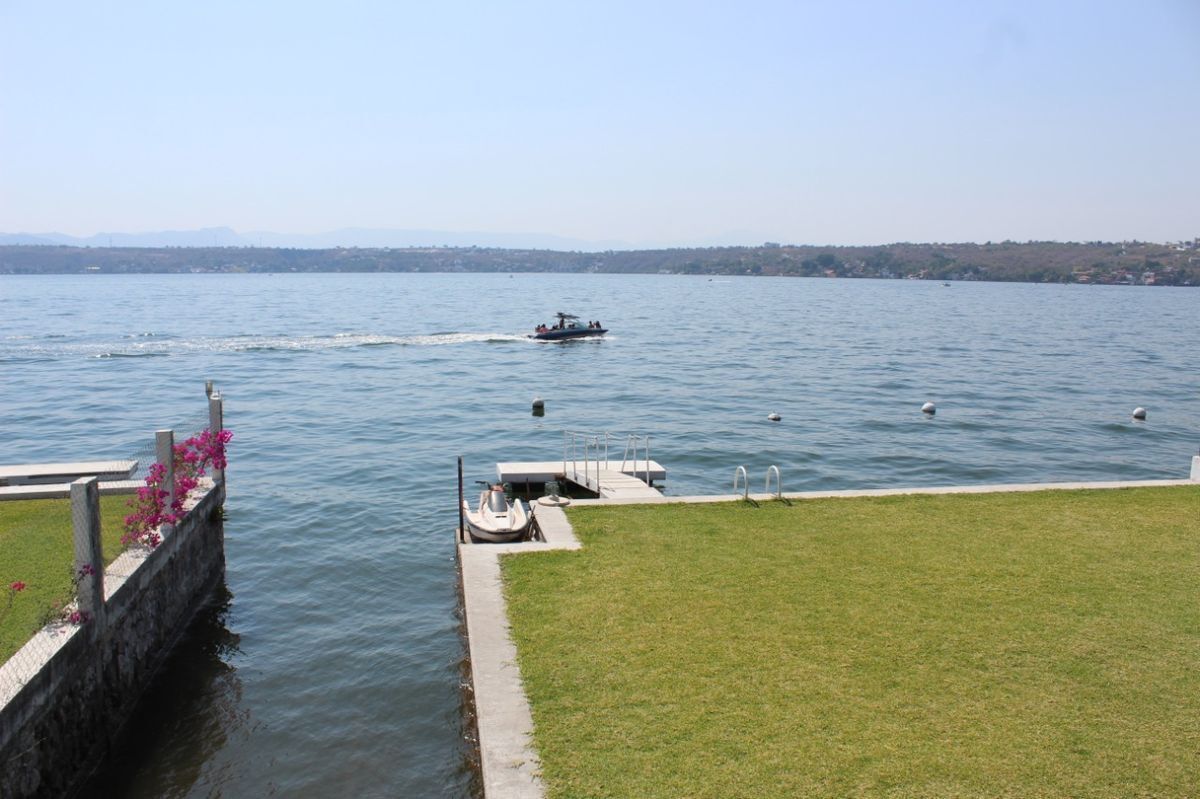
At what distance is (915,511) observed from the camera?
1560 cm

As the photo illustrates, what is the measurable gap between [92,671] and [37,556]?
2.64 meters

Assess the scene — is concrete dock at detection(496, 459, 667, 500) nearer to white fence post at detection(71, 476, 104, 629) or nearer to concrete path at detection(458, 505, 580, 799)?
concrete path at detection(458, 505, 580, 799)

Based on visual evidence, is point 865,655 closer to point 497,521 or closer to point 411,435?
point 497,521

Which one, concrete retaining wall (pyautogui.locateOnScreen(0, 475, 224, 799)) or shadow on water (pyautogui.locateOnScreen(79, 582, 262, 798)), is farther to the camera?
shadow on water (pyautogui.locateOnScreen(79, 582, 262, 798))

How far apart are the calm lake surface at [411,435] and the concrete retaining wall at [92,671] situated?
568 millimetres

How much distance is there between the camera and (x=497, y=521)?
17.8m

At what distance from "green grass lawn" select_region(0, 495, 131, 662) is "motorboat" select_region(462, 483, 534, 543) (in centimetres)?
599

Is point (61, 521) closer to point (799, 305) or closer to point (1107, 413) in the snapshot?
point (1107, 413)

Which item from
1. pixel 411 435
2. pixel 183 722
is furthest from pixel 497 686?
pixel 411 435

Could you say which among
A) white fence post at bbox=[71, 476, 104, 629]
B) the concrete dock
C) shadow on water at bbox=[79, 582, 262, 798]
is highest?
white fence post at bbox=[71, 476, 104, 629]

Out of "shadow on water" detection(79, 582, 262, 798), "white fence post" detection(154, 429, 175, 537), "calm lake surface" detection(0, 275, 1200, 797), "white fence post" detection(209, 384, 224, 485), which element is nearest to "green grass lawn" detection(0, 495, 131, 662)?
"white fence post" detection(154, 429, 175, 537)

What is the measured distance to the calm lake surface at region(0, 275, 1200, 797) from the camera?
12.5 metres

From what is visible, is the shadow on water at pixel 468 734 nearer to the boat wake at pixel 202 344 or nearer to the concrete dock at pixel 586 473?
the concrete dock at pixel 586 473

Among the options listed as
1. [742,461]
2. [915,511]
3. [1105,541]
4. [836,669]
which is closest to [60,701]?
[836,669]
